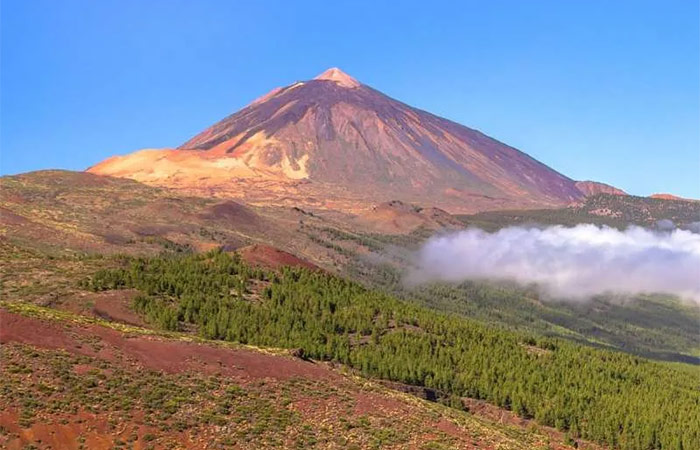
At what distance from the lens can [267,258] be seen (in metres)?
144

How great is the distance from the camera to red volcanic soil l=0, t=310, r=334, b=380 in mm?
64312

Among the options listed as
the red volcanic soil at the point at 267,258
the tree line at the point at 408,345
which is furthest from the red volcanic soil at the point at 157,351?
the red volcanic soil at the point at 267,258

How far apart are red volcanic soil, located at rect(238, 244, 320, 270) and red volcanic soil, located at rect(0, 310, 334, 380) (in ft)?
205

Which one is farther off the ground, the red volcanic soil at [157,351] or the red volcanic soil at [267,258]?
the red volcanic soil at [267,258]

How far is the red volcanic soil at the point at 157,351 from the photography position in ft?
211

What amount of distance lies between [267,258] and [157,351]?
7488 cm

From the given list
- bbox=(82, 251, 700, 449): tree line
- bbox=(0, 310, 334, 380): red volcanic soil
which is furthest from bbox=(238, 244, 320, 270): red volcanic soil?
bbox=(0, 310, 334, 380): red volcanic soil

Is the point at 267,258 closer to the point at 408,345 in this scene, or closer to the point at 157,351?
the point at 408,345

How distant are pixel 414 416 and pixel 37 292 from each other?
5515cm

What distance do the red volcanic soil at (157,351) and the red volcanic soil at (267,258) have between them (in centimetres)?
6262

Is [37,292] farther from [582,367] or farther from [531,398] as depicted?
[582,367]

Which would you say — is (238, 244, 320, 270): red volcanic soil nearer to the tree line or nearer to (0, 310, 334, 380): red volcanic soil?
the tree line

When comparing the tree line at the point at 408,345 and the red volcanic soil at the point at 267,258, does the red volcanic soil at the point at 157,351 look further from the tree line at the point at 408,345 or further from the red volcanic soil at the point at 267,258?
the red volcanic soil at the point at 267,258

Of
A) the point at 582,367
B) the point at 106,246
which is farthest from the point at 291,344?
the point at 106,246
